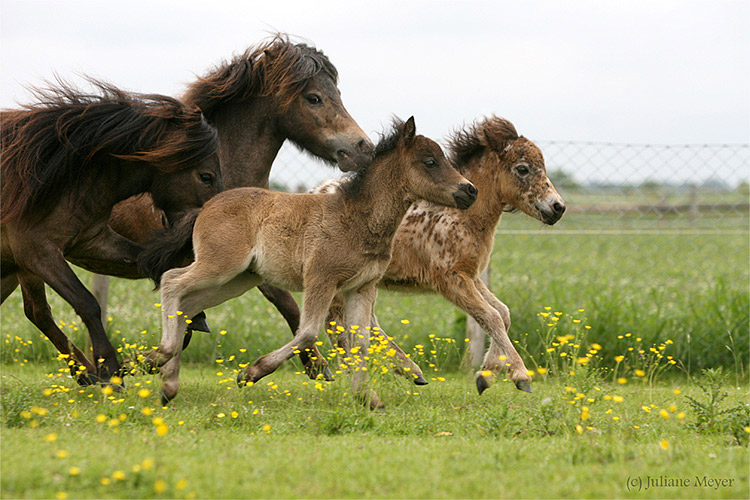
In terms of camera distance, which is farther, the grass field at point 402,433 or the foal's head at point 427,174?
the foal's head at point 427,174

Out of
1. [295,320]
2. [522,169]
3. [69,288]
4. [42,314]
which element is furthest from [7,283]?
[522,169]

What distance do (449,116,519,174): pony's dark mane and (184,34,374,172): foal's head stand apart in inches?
38.8

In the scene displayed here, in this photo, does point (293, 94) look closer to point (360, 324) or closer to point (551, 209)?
point (360, 324)

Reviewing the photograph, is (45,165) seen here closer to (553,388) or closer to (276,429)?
(276,429)

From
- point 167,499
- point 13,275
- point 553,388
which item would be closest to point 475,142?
point 553,388

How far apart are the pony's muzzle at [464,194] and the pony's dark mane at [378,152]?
603mm

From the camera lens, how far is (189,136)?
613 cm

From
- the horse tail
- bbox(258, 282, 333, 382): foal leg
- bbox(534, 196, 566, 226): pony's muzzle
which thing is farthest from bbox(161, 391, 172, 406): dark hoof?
bbox(534, 196, 566, 226): pony's muzzle

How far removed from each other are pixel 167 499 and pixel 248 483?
368mm

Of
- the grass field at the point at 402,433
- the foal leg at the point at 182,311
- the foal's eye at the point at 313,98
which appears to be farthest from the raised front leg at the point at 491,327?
the foal's eye at the point at 313,98

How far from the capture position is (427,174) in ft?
19.1

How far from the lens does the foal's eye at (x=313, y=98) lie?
6.83 meters

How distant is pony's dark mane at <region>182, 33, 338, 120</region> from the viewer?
6.79 metres

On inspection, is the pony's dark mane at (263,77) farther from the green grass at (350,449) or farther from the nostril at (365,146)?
the green grass at (350,449)
